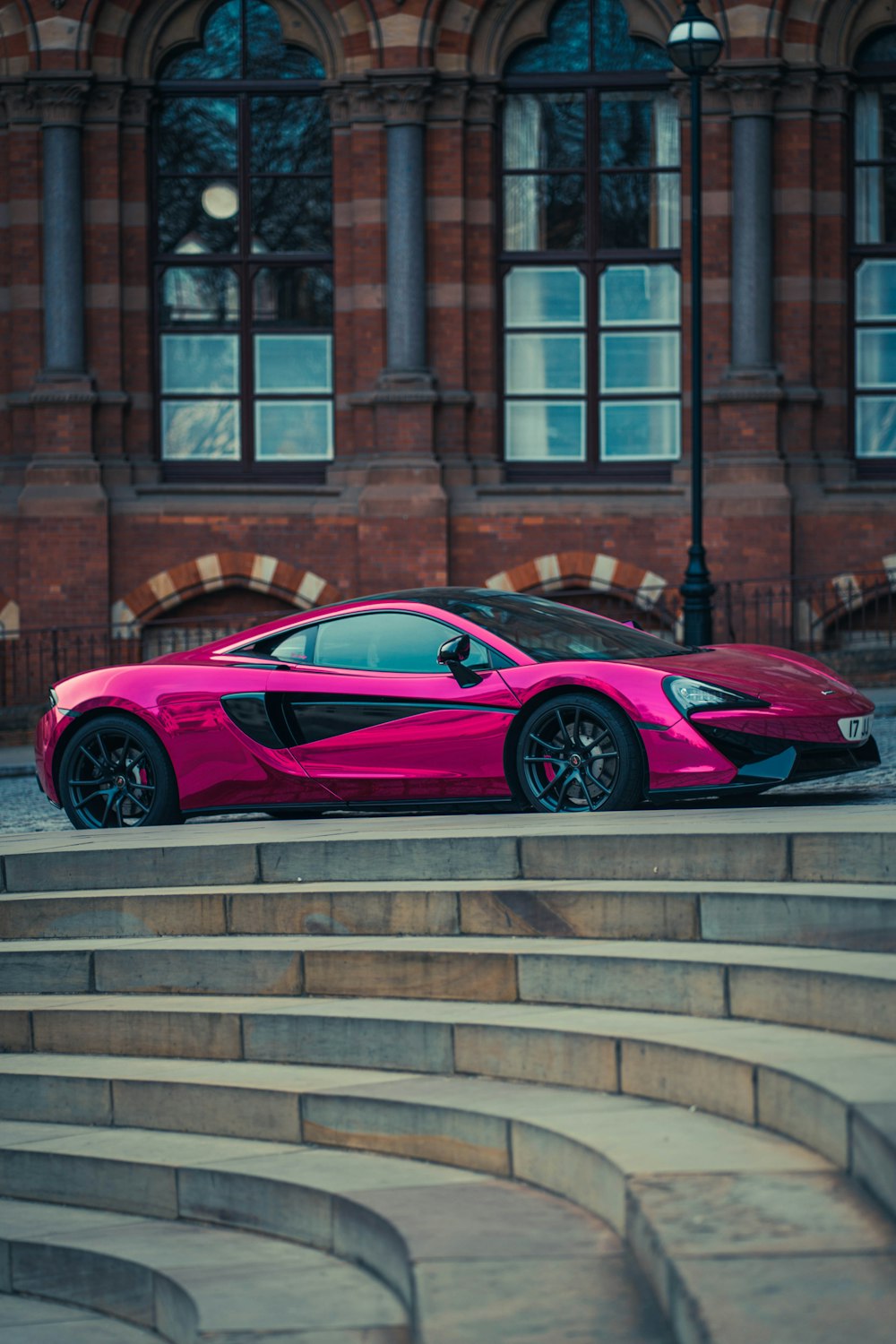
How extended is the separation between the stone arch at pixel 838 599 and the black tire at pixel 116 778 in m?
13.0

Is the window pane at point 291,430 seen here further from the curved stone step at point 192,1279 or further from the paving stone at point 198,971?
the curved stone step at point 192,1279

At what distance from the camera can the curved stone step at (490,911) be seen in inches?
262

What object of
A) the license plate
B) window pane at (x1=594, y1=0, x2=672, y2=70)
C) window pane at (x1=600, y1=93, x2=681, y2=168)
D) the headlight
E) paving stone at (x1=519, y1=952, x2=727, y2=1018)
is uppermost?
window pane at (x1=594, y1=0, x2=672, y2=70)

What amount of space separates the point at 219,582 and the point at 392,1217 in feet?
57.7

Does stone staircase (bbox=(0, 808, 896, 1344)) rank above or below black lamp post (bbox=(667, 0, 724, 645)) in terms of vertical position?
below

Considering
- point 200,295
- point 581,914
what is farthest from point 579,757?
point 200,295

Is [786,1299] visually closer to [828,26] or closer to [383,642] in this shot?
[383,642]

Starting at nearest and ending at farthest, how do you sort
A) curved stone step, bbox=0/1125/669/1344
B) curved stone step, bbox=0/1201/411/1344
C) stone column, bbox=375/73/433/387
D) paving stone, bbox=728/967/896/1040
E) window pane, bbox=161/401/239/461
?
curved stone step, bbox=0/1125/669/1344 → curved stone step, bbox=0/1201/411/1344 → paving stone, bbox=728/967/896/1040 → stone column, bbox=375/73/433/387 → window pane, bbox=161/401/239/461

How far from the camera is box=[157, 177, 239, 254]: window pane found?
23031 millimetres

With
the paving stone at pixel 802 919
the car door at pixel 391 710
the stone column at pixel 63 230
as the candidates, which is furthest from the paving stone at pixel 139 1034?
the stone column at pixel 63 230

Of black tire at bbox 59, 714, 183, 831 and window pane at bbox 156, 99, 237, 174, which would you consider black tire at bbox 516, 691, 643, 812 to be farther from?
window pane at bbox 156, 99, 237, 174

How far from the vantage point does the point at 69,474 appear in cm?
2230

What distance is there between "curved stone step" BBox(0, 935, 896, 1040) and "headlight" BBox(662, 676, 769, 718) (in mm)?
2025

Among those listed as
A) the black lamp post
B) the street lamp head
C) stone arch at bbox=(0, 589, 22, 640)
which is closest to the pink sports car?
the black lamp post
